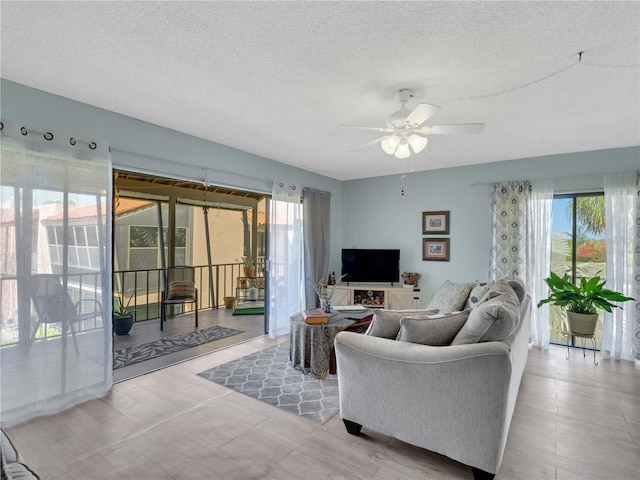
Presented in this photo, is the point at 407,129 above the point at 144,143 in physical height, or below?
below

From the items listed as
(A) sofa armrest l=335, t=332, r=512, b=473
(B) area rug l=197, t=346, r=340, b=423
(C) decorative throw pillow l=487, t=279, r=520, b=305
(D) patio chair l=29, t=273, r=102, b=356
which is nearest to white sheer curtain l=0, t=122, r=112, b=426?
(D) patio chair l=29, t=273, r=102, b=356

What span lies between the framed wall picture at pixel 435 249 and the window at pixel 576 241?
1348 millimetres

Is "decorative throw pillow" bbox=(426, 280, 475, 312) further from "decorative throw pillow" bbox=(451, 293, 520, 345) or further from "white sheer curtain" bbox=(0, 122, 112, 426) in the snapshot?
"white sheer curtain" bbox=(0, 122, 112, 426)

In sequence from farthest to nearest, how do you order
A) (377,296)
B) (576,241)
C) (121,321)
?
1. (377,296)
2. (121,321)
3. (576,241)

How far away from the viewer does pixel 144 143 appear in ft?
10.6

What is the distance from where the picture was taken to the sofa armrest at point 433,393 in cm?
182

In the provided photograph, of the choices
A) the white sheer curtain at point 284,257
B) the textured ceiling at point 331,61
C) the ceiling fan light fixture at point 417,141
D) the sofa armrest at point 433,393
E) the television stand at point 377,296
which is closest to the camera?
the textured ceiling at point 331,61

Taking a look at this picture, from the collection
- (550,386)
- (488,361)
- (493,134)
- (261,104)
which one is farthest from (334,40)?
(550,386)

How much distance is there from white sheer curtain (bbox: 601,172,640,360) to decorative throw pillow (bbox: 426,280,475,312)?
2019 millimetres

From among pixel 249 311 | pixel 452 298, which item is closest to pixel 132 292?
pixel 249 311

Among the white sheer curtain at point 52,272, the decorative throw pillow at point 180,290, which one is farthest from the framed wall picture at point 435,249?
the white sheer curtain at point 52,272

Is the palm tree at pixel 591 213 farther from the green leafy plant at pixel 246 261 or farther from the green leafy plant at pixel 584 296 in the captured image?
the green leafy plant at pixel 246 261

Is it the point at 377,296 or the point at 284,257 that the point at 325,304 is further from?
the point at 377,296

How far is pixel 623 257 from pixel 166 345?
564cm
